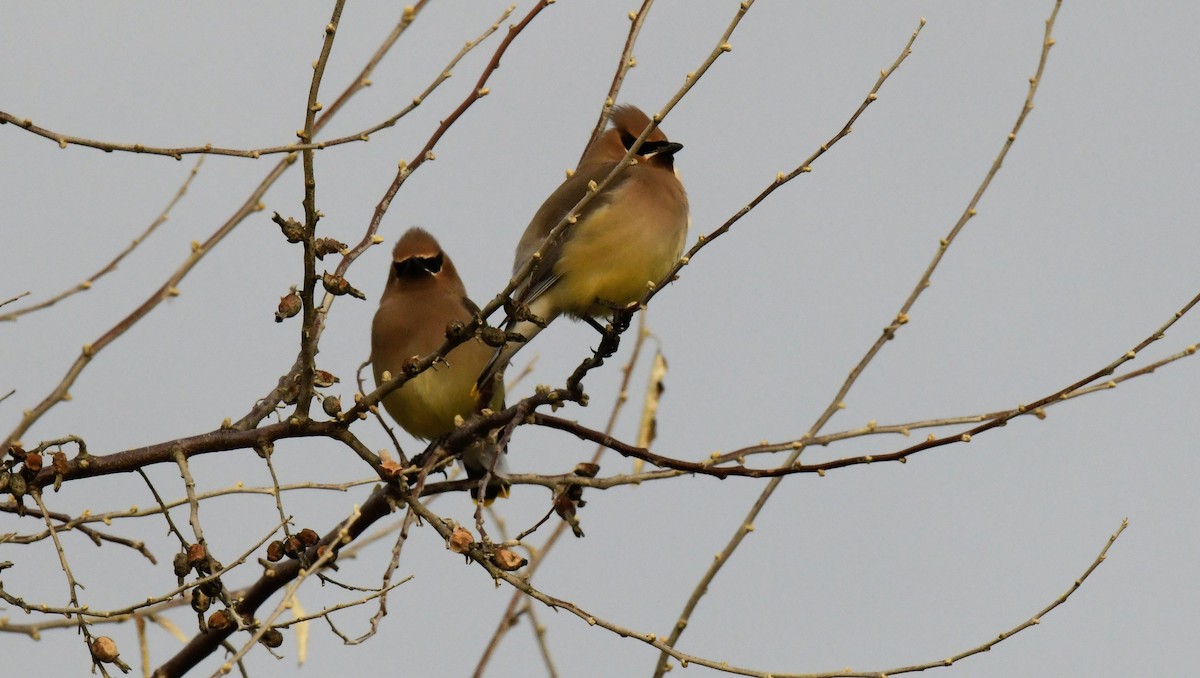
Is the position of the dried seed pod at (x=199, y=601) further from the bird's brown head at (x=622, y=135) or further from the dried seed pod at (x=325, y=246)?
the bird's brown head at (x=622, y=135)

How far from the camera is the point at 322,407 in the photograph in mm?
3227

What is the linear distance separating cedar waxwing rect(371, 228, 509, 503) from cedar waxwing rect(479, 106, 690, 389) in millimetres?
316

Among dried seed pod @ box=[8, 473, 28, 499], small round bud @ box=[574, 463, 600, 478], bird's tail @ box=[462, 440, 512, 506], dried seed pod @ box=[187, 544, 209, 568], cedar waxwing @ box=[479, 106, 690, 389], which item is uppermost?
cedar waxwing @ box=[479, 106, 690, 389]

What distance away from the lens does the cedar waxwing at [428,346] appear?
5090 millimetres

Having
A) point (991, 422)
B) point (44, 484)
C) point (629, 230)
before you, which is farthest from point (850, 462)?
point (629, 230)

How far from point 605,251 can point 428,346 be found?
32.2 inches

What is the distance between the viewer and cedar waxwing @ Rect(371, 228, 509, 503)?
5.09 metres

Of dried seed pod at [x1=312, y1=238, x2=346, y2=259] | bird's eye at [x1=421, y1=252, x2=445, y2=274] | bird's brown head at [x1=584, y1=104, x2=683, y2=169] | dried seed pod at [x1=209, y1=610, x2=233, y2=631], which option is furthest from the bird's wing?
dried seed pod at [x1=209, y1=610, x2=233, y2=631]

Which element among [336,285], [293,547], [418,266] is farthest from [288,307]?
[418,266]

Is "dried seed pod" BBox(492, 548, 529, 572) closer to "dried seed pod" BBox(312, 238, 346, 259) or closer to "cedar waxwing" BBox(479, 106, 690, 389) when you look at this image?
"dried seed pod" BBox(312, 238, 346, 259)

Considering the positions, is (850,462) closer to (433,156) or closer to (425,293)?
(433,156)

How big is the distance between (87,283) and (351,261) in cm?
84

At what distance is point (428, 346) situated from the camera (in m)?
5.21

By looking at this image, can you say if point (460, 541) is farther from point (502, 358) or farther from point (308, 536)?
point (502, 358)
